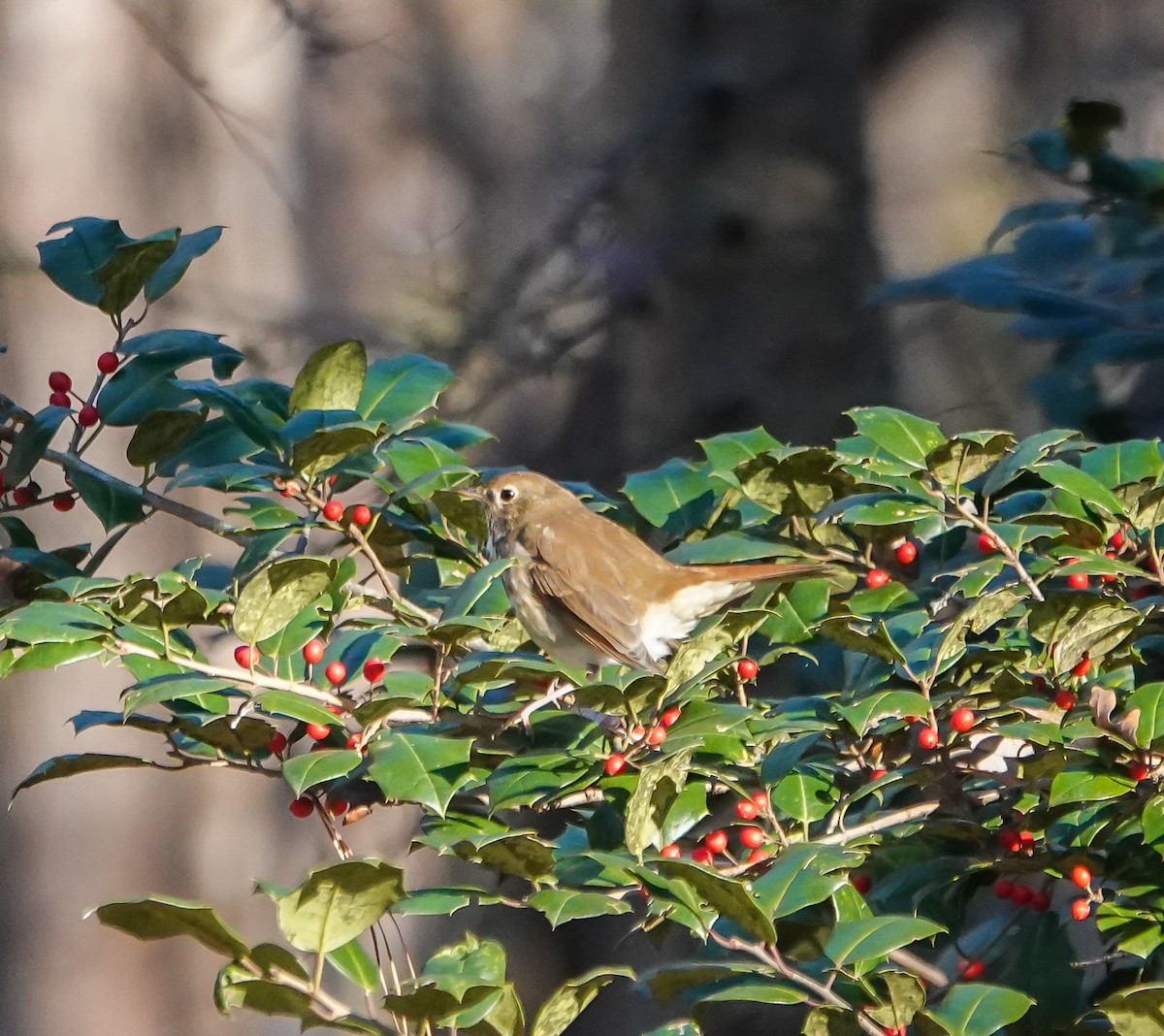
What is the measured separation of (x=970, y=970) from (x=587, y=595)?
3.32 ft

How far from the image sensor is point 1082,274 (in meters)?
2.27

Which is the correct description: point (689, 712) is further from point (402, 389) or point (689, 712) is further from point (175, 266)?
point (175, 266)

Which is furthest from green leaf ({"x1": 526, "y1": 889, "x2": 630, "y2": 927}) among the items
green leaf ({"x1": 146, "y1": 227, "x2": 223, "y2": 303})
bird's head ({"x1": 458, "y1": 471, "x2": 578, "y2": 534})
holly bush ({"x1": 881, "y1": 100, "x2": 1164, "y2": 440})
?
bird's head ({"x1": 458, "y1": 471, "x2": 578, "y2": 534})

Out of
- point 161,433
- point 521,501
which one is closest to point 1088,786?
point 161,433

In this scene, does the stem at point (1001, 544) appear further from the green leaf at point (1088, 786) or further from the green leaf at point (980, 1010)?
the green leaf at point (980, 1010)

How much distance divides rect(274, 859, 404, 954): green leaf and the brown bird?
1.04 m

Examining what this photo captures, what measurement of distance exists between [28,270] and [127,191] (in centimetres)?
41

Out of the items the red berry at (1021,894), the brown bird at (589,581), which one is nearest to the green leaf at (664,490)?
the brown bird at (589,581)

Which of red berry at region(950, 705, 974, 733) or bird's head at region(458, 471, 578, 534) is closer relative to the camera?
Result: red berry at region(950, 705, 974, 733)

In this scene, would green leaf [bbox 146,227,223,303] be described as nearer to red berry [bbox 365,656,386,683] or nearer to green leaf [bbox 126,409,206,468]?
green leaf [bbox 126,409,206,468]

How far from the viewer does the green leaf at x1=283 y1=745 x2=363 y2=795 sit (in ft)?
4.35

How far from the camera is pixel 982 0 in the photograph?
418cm

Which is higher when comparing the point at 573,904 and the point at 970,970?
the point at 573,904

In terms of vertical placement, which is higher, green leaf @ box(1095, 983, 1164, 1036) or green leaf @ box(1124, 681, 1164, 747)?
green leaf @ box(1124, 681, 1164, 747)
